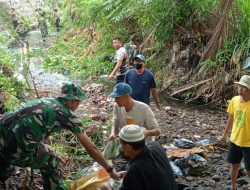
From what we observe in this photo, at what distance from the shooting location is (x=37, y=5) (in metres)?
12.0

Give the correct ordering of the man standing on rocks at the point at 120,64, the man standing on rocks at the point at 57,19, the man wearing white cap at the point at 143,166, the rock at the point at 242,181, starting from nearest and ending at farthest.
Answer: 1. the man wearing white cap at the point at 143,166
2. the rock at the point at 242,181
3. the man standing on rocks at the point at 120,64
4. the man standing on rocks at the point at 57,19

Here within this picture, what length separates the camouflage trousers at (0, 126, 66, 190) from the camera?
11.3 ft

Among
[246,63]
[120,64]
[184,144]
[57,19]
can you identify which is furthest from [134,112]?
[57,19]

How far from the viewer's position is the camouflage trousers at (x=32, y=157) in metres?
3.45

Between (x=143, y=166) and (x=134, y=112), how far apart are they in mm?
1624

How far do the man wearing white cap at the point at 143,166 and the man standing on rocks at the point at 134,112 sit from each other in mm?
1167

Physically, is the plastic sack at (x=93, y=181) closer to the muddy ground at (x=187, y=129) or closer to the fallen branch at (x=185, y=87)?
the muddy ground at (x=187, y=129)

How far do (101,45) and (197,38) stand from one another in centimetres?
582

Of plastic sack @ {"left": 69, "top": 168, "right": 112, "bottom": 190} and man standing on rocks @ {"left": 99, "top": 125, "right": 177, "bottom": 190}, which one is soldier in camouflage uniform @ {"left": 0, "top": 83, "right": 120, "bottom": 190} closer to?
plastic sack @ {"left": 69, "top": 168, "right": 112, "bottom": 190}

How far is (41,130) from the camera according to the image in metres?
3.46

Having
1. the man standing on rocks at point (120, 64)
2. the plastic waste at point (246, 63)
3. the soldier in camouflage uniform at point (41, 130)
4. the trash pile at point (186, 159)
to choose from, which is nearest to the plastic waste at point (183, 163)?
the trash pile at point (186, 159)

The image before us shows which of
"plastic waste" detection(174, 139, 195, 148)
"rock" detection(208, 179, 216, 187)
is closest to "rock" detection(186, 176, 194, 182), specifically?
"rock" detection(208, 179, 216, 187)

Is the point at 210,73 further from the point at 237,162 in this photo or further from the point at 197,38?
the point at 237,162

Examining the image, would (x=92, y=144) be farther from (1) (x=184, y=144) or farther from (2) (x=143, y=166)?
(1) (x=184, y=144)
